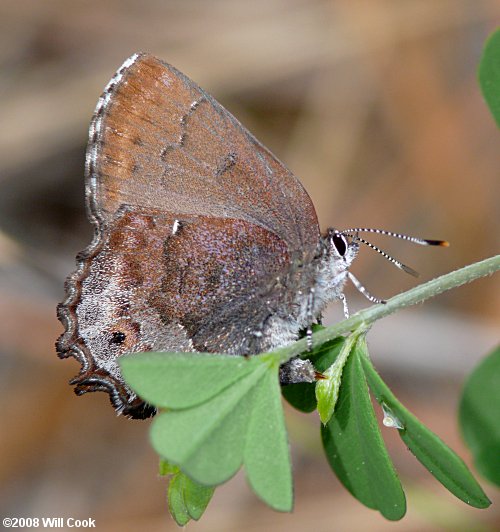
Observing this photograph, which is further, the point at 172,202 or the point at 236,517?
the point at 236,517

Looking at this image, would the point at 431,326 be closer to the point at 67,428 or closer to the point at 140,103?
the point at 67,428

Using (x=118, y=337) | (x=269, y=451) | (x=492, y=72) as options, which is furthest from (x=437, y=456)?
(x=492, y=72)

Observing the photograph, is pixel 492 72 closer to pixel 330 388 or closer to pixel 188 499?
pixel 330 388

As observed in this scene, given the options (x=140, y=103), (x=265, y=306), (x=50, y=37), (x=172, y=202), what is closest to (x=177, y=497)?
(x=265, y=306)

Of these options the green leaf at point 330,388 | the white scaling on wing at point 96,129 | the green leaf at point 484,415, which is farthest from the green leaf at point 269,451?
the green leaf at point 484,415

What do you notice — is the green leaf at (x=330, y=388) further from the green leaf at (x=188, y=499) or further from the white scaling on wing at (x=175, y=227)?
the white scaling on wing at (x=175, y=227)
